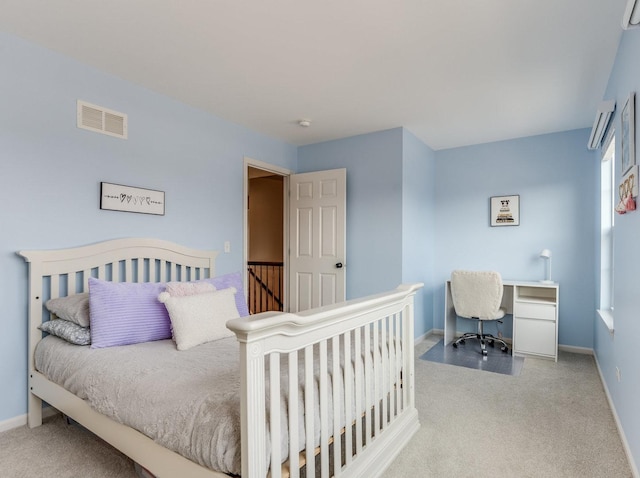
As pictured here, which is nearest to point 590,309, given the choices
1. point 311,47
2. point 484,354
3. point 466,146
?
point 484,354

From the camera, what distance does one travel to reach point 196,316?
2.22 meters

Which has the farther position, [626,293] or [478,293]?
[478,293]

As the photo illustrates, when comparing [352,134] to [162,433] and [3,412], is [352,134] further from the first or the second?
[3,412]

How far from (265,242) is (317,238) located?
2.29 m

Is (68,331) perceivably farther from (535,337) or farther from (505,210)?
(505,210)

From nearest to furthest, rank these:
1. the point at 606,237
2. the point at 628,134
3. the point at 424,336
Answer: the point at 628,134
the point at 606,237
the point at 424,336

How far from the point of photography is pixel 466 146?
4.62 m

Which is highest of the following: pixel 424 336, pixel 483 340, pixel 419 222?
pixel 419 222

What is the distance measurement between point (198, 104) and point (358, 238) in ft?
6.99

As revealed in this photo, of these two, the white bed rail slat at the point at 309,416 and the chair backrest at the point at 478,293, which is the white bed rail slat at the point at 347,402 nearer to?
the white bed rail slat at the point at 309,416

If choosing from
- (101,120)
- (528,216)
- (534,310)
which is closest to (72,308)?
(101,120)

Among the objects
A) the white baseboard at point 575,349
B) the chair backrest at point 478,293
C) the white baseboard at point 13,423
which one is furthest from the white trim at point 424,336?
the white baseboard at point 13,423

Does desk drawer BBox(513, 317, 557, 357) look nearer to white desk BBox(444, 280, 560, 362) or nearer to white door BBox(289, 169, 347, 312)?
white desk BBox(444, 280, 560, 362)

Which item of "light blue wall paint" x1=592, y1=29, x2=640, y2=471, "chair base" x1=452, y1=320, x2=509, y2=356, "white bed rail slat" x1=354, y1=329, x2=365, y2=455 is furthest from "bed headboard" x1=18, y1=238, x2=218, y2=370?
"light blue wall paint" x1=592, y1=29, x2=640, y2=471
